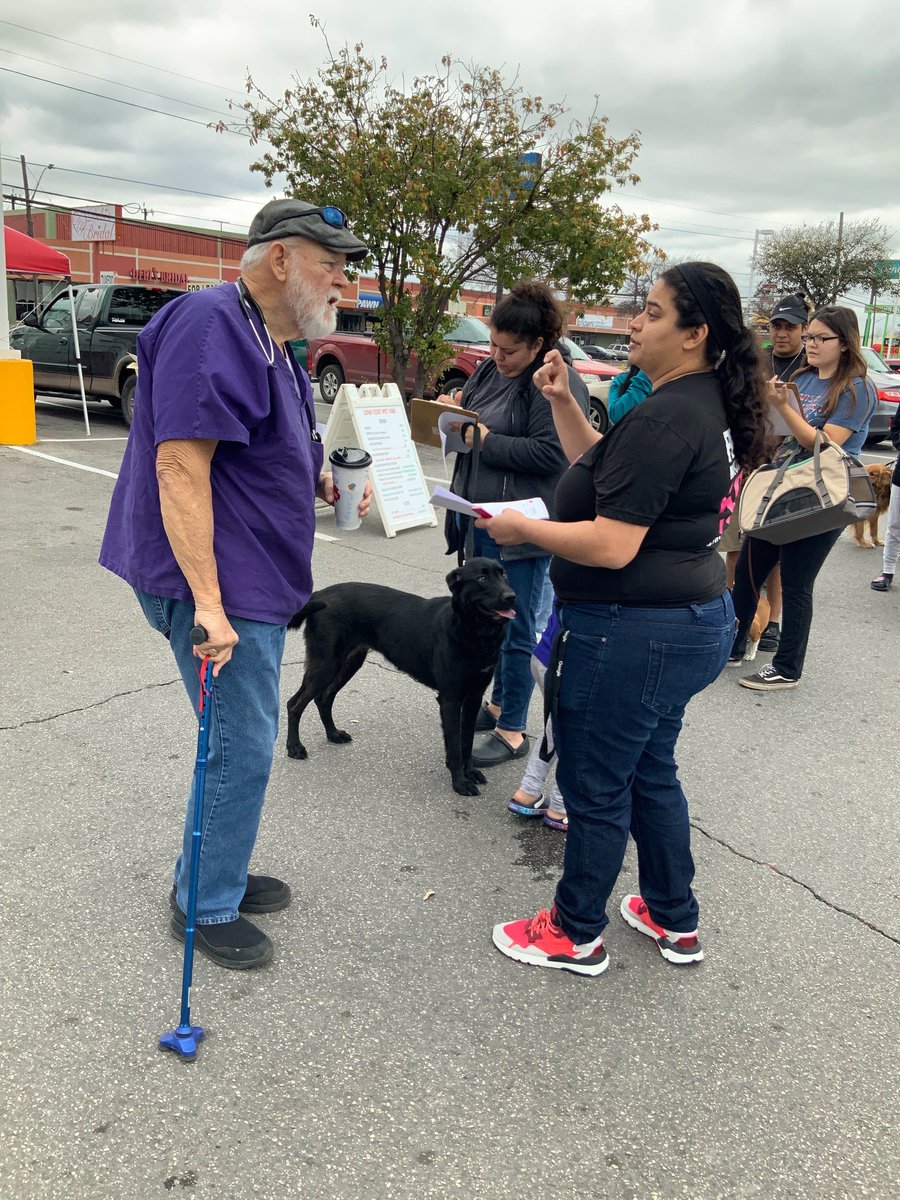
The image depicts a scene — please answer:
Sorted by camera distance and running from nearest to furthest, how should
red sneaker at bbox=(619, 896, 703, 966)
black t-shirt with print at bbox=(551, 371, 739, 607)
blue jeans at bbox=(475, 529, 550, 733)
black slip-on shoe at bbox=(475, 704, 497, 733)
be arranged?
1. black t-shirt with print at bbox=(551, 371, 739, 607)
2. red sneaker at bbox=(619, 896, 703, 966)
3. blue jeans at bbox=(475, 529, 550, 733)
4. black slip-on shoe at bbox=(475, 704, 497, 733)

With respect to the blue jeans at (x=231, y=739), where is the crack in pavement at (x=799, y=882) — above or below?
below

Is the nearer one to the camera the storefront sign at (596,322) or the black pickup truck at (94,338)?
the black pickup truck at (94,338)

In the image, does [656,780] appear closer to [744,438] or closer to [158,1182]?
[744,438]

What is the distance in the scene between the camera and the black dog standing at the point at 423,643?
3377 mm

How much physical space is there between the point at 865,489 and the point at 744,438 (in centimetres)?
265

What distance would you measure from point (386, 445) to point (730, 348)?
20.9 feet

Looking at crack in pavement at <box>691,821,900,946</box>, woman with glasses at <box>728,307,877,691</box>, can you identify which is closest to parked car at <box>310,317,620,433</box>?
woman with glasses at <box>728,307,877,691</box>

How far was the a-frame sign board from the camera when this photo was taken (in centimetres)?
800

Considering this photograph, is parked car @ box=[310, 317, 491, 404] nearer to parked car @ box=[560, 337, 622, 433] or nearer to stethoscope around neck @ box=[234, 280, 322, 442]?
parked car @ box=[560, 337, 622, 433]

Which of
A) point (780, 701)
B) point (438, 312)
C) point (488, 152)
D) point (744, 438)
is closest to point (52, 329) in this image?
point (438, 312)

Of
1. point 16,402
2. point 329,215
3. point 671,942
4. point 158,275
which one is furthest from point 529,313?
point 158,275

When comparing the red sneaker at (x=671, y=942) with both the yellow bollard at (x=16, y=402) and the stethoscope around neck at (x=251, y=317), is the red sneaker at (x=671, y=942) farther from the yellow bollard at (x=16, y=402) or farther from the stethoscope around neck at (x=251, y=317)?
the yellow bollard at (x=16, y=402)

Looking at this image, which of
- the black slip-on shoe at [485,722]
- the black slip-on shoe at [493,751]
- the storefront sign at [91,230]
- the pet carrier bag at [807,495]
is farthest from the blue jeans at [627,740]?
the storefront sign at [91,230]

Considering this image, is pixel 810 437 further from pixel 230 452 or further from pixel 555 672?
pixel 230 452
